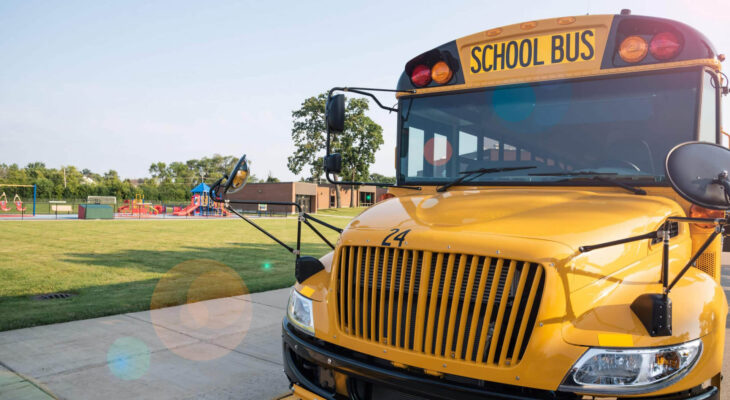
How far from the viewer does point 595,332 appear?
1959 millimetres

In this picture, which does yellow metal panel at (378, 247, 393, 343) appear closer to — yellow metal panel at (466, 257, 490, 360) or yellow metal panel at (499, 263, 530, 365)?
yellow metal panel at (466, 257, 490, 360)

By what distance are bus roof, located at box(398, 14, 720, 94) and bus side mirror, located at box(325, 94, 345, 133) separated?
1.68 ft

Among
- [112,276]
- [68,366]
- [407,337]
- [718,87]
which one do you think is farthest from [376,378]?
[112,276]

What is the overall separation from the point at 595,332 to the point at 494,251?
498mm

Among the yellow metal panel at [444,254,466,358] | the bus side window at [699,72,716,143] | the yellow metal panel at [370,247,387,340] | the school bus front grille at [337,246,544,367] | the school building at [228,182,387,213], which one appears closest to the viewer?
the school bus front grille at [337,246,544,367]

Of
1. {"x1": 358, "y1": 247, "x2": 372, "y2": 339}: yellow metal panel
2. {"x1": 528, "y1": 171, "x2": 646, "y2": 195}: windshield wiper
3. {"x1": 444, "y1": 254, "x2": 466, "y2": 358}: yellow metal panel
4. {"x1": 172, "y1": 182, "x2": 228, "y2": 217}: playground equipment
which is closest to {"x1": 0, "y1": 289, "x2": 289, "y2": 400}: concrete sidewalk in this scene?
{"x1": 358, "y1": 247, "x2": 372, "y2": 339}: yellow metal panel

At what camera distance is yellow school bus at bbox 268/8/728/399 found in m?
1.97

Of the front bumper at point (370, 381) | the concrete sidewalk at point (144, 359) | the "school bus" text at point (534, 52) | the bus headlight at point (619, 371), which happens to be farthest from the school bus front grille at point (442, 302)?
the "school bus" text at point (534, 52)

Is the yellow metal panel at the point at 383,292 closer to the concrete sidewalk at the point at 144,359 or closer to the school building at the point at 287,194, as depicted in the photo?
the concrete sidewalk at the point at 144,359

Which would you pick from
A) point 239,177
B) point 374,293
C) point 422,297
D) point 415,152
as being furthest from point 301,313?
point 415,152

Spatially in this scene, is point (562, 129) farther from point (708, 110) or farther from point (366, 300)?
point (366, 300)

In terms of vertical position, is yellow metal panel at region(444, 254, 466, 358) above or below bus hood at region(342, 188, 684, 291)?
below

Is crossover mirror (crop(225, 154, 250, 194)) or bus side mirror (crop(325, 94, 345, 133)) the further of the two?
bus side mirror (crop(325, 94, 345, 133))

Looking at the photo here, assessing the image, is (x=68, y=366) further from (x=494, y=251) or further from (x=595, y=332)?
(x=595, y=332)
